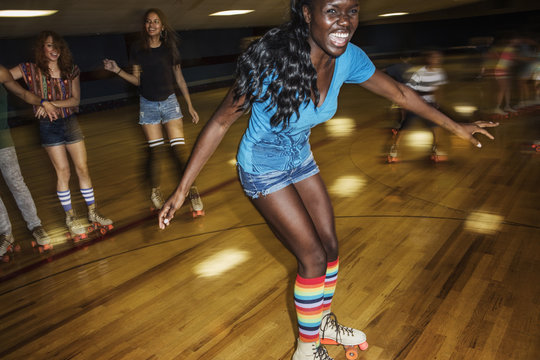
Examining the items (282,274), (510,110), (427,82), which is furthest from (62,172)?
(510,110)

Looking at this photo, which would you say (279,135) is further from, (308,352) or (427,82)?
(427,82)

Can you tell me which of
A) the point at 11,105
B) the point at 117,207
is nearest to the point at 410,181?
the point at 117,207

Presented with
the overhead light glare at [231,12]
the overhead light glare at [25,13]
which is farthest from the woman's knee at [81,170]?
the overhead light glare at [231,12]

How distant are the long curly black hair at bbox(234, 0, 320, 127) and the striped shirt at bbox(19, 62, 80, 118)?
192cm

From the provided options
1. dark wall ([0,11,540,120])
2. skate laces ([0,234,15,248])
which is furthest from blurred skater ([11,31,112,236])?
dark wall ([0,11,540,120])

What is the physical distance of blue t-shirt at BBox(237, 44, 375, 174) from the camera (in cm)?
128

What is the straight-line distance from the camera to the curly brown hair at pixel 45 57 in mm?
2561

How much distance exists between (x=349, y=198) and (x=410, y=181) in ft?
2.26

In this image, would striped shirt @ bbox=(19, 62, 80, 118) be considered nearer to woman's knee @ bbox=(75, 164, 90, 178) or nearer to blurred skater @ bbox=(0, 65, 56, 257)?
blurred skater @ bbox=(0, 65, 56, 257)

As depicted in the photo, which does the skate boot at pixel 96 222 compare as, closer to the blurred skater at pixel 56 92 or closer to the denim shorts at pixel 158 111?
the blurred skater at pixel 56 92

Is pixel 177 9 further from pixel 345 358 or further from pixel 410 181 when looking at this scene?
pixel 345 358

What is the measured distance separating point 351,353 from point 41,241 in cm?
226

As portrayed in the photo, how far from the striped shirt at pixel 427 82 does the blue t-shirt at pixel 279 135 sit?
282cm

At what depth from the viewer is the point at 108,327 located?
1.93 metres
